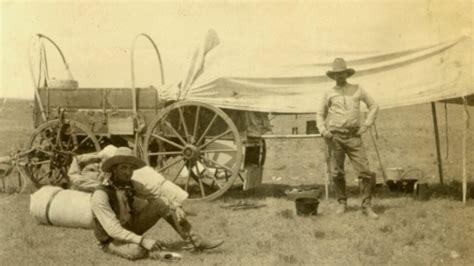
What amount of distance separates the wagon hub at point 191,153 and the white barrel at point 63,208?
76.3 inches

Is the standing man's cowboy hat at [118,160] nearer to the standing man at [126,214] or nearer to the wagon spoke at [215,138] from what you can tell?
the standing man at [126,214]

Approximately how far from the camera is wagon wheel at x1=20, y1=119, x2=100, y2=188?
9.02m

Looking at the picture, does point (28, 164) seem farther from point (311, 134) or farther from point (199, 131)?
point (311, 134)

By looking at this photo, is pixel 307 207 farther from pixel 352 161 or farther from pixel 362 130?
pixel 362 130

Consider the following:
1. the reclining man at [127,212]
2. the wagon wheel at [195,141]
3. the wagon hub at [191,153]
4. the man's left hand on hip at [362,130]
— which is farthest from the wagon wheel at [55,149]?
the man's left hand on hip at [362,130]

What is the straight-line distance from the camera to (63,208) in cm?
698

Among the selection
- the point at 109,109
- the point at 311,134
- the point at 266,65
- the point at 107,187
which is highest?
the point at 266,65

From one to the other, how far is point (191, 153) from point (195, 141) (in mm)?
217

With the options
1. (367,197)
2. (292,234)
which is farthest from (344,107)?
(292,234)

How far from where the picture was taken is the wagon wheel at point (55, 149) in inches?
355

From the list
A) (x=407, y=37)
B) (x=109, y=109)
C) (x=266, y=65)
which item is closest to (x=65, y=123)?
(x=109, y=109)

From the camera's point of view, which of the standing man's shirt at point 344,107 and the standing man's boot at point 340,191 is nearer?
the standing man's shirt at point 344,107

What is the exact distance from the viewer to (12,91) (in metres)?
8.22

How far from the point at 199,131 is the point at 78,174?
9.25ft
